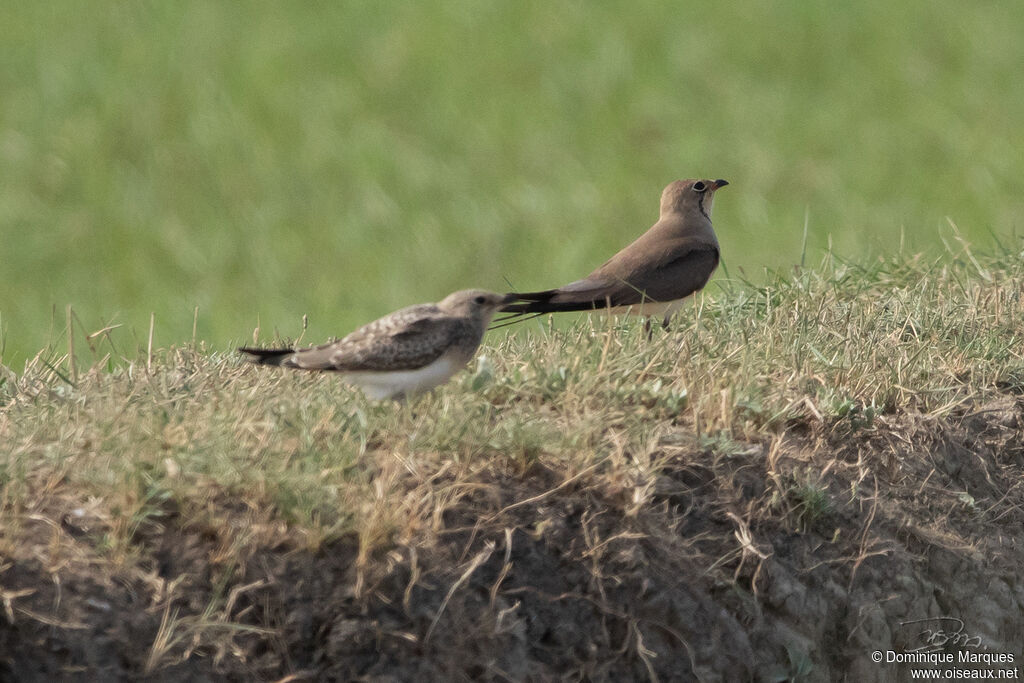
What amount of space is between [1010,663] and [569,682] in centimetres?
182

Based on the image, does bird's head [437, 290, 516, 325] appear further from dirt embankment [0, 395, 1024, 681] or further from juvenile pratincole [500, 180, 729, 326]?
juvenile pratincole [500, 180, 729, 326]

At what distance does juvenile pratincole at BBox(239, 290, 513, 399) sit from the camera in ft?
15.2

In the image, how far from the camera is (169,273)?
39.1ft

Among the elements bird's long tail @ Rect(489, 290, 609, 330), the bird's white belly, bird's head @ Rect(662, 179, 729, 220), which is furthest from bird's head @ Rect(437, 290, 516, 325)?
bird's head @ Rect(662, 179, 729, 220)

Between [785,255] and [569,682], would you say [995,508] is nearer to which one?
[569,682]

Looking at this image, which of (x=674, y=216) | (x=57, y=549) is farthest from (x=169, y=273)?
(x=57, y=549)

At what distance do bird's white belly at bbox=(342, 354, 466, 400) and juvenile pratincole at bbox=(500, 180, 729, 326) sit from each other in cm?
137

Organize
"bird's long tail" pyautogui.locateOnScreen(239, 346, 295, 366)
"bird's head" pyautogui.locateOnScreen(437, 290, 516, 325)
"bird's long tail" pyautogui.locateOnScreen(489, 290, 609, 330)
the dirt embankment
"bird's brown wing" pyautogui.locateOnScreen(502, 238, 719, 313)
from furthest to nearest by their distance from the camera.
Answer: "bird's brown wing" pyautogui.locateOnScreen(502, 238, 719, 313) → "bird's long tail" pyautogui.locateOnScreen(489, 290, 609, 330) → "bird's head" pyautogui.locateOnScreen(437, 290, 516, 325) → "bird's long tail" pyautogui.locateOnScreen(239, 346, 295, 366) → the dirt embankment

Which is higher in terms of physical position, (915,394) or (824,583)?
(915,394)
